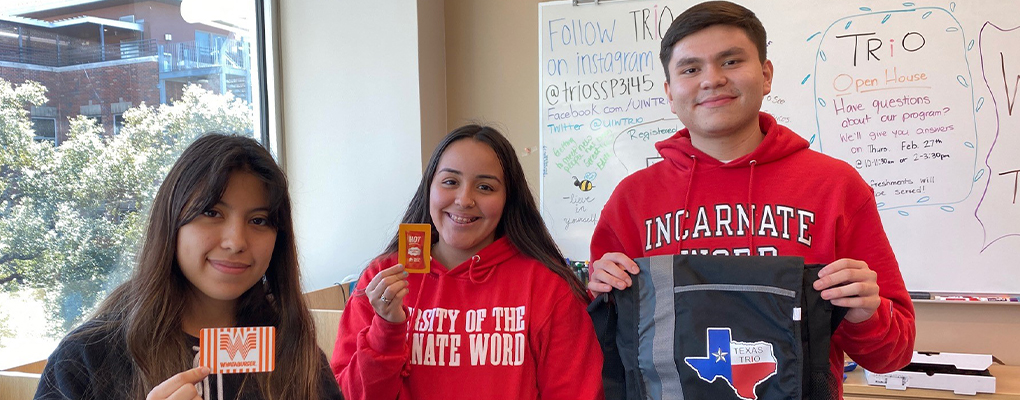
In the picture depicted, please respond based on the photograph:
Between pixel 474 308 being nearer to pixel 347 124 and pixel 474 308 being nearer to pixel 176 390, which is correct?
pixel 176 390

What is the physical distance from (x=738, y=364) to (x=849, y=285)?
0.83 ft

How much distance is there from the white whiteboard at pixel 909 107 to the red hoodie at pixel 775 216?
1837mm

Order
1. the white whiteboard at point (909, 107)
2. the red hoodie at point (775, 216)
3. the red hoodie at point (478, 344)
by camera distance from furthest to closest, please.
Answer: the white whiteboard at point (909, 107), the red hoodie at point (478, 344), the red hoodie at point (775, 216)

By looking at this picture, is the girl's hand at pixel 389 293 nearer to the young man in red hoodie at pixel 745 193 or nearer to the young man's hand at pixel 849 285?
the young man in red hoodie at pixel 745 193

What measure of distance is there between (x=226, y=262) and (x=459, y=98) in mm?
2791

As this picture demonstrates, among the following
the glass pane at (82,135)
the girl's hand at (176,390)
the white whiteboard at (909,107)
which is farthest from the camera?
the white whiteboard at (909,107)

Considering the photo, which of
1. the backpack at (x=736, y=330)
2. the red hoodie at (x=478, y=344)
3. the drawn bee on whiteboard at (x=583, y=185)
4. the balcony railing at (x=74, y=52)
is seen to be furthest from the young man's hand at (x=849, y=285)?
the balcony railing at (x=74, y=52)

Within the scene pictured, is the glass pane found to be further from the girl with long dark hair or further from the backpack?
the backpack

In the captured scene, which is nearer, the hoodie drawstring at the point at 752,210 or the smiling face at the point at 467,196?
the hoodie drawstring at the point at 752,210

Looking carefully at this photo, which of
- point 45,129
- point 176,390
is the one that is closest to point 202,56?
point 45,129

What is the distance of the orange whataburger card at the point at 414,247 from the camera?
1793 mm

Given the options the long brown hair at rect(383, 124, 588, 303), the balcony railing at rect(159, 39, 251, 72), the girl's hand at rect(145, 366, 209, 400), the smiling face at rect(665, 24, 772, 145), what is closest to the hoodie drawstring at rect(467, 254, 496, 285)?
the long brown hair at rect(383, 124, 588, 303)

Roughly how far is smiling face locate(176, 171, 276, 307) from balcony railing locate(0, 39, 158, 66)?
1789 mm

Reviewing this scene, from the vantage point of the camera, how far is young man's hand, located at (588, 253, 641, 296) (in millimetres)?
1514
